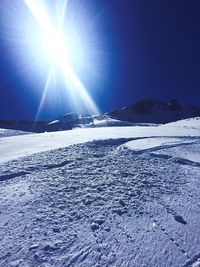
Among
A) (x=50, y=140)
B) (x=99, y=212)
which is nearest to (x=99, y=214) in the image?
(x=99, y=212)

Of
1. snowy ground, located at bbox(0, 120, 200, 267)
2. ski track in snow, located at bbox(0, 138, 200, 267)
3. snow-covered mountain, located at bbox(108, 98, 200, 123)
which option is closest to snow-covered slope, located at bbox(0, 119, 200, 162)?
snowy ground, located at bbox(0, 120, 200, 267)

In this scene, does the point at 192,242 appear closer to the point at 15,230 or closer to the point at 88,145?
the point at 15,230

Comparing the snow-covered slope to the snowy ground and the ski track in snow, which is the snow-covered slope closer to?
the snowy ground

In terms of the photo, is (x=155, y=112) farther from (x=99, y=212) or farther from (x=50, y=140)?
(x=99, y=212)

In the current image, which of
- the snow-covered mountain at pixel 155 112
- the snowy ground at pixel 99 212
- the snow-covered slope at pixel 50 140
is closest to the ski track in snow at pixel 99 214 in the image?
the snowy ground at pixel 99 212

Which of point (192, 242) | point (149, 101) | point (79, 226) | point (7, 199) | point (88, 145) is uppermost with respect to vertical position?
point (149, 101)

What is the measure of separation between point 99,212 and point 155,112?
16336 centimetres

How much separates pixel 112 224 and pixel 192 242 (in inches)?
35.1

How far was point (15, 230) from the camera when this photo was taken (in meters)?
→ 2.72

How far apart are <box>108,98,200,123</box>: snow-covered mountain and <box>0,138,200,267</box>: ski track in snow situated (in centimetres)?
13397

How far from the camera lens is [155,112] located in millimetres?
161500

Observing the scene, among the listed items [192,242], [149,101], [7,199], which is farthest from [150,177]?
[149,101]

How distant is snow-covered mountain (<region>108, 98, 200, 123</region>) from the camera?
5635 inches

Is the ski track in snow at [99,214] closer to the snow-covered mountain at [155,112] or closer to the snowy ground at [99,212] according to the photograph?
the snowy ground at [99,212]
